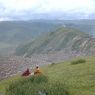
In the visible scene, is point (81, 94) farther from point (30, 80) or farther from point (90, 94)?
point (30, 80)

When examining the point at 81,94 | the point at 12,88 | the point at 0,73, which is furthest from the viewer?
the point at 0,73

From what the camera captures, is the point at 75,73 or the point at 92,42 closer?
the point at 75,73

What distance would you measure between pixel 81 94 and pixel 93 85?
361cm

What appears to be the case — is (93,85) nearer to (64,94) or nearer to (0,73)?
(64,94)

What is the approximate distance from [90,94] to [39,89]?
4068mm

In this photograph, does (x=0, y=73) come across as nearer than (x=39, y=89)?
No

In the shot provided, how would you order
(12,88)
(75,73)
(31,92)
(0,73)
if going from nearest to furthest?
(31,92) < (12,88) < (75,73) < (0,73)

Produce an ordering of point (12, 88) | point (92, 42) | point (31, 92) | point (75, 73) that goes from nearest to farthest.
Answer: point (31, 92) → point (12, 88) → point (75, 73) → point (92, 42)

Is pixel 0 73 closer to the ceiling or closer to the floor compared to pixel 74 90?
closer to the floor

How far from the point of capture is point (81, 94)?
29078mm

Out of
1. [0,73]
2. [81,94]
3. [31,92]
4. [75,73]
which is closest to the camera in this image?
[31,92]

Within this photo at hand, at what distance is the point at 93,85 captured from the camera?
106 feet

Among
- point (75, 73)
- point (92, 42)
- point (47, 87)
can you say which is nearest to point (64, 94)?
point (47, 87)

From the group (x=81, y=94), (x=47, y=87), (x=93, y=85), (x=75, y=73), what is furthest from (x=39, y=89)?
(x=75, y=73)
